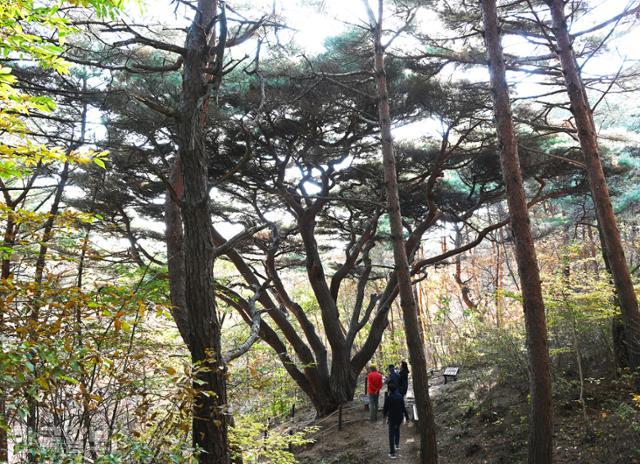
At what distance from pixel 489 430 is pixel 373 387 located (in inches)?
103

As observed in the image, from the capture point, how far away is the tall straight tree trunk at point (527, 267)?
211 inches

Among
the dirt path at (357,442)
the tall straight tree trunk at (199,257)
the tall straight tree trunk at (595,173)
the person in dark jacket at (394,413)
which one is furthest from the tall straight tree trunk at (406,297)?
the tall straight tree trunk at (199,257)

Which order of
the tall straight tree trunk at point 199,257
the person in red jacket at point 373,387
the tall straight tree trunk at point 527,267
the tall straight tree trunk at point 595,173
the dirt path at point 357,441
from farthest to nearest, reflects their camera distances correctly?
the person in red jacket at point 373,387, the dirt path at point 357,441, the tall straight tree trunk at point 595,173, the tall straight tree trunk at point 527,267, the tall straight tree trunk at point 199,257

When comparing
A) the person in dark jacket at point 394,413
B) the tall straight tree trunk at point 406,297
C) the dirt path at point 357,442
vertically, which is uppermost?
the tall straight tree trunk at point 406,297

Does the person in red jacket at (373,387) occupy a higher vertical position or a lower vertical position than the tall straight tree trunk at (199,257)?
lower

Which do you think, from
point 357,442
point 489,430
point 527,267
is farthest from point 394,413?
point 527,267

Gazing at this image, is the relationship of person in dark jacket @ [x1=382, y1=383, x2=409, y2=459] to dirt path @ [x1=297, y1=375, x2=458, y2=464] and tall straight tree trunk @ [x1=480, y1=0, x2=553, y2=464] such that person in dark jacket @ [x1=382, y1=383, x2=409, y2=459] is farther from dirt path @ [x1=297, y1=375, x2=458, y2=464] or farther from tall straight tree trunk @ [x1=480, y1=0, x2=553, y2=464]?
tall straight tree trunk @ [x1=480, y1=0, x2=553, y2=464]

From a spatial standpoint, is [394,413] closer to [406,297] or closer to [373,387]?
[373,387]

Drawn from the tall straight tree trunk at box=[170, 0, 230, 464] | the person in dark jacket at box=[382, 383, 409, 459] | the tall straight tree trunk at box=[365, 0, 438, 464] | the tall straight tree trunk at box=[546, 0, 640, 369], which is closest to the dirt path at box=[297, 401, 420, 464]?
the person in dark jacket at box=[382, 383, 409, 459]

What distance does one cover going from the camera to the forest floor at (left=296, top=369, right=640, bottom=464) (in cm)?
577

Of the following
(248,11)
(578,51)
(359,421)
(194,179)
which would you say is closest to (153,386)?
(194,179)

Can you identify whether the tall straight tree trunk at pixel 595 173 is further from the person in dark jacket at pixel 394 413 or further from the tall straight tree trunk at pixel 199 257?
the tall straight tree trunk at pixel 199 257

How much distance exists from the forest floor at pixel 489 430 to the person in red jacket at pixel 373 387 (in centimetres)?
29

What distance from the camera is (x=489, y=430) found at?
→ 763cm
